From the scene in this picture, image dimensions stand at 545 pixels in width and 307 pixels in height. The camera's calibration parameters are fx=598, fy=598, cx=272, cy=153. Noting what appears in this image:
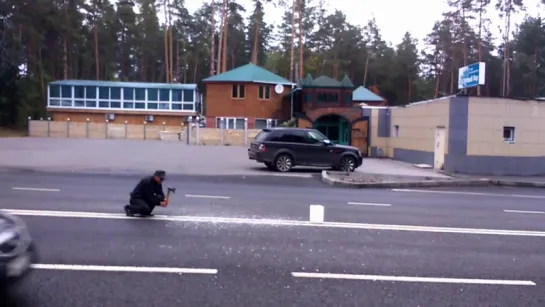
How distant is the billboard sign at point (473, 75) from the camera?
2534 cm

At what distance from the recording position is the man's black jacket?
10.9m

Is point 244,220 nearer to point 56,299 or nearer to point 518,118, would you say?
point 56,299

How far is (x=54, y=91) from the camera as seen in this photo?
61312 millimetres

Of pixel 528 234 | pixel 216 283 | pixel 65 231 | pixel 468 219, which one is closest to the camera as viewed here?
pixel 216 283

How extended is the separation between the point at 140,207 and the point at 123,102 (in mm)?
52930

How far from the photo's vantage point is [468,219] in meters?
12.7

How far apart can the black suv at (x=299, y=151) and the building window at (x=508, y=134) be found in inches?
266

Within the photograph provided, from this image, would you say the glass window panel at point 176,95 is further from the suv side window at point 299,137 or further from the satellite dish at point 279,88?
the suv side window at point 299,137

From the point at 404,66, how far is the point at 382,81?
383 centimetres

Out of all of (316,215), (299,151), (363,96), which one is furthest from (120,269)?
(363,96)

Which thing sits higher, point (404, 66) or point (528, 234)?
point (404, 66)

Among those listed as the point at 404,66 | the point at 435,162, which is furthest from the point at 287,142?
the point at 404,66

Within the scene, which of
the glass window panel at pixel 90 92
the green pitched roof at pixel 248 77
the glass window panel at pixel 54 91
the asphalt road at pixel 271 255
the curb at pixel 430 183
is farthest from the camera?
the glass window panel at pixel 90 92

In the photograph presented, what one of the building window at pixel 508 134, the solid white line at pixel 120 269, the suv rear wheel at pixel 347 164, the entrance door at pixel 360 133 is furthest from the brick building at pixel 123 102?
the solid white line at pixel 120 269
